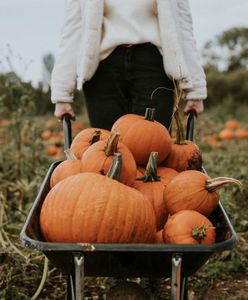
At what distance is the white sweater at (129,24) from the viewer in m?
2.70

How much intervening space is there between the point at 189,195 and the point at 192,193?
0.04ft

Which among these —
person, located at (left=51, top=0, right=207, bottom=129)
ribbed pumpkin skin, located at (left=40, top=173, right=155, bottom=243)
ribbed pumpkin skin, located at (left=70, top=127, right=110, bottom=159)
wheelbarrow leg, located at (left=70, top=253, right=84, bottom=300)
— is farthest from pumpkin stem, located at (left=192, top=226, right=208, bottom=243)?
person, located at (left=51, top=0, right=207, bottom=129)

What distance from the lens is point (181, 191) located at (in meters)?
1.92

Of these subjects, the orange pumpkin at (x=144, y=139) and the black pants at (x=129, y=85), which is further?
the black pants at (x=129, y=85)

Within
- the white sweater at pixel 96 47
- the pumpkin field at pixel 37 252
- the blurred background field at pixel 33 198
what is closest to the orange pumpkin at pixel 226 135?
the blurred background field at pixel 33 198

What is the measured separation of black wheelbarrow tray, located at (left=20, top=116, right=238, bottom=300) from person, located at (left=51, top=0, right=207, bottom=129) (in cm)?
104

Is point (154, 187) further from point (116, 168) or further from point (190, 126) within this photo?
point (190, 126)

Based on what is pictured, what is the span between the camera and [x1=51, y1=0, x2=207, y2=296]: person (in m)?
2.70

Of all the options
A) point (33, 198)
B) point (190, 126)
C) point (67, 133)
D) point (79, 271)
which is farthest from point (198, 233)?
point (33, 198)

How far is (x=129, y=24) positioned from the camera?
8.86 ft

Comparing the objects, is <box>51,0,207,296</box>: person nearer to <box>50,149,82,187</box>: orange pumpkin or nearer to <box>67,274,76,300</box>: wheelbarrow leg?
<box>67,274,76,300</box>: wheelbarrow leg

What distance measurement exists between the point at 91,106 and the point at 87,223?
1.25m

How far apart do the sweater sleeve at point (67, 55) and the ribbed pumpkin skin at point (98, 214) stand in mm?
1119

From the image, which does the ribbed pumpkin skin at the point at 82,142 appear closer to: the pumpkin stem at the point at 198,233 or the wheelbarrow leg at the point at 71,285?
the wheelbarrow leg at the point at 71,285
